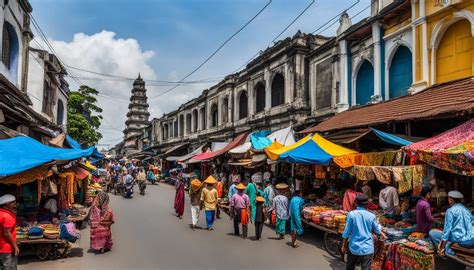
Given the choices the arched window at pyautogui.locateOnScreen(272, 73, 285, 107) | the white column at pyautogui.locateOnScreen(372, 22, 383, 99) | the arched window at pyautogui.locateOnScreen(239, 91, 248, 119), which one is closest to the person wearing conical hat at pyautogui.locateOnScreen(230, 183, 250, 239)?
the white column at pyautogui.locateOnScreen(372, 22, 383, 99)

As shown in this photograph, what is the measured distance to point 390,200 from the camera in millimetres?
8516

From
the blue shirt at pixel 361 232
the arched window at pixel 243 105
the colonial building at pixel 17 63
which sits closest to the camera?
the blue shirt at pixel 361 232

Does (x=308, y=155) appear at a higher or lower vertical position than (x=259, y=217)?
Result: higher

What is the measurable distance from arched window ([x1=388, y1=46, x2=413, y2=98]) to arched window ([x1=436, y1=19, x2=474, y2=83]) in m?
1.28

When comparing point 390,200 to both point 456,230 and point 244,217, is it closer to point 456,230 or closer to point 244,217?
point 456,230

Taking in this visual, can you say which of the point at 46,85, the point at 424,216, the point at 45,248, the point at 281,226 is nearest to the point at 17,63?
the point at 46,85

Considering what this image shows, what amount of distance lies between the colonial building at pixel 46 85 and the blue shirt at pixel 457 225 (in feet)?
59.6

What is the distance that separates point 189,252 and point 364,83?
10346 millimetres

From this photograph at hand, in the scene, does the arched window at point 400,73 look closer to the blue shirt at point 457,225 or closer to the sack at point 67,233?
the blue shirt at point 457,225

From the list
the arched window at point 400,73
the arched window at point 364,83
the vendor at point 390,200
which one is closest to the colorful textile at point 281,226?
the vendor at point 390,200

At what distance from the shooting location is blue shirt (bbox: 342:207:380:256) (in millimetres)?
5777

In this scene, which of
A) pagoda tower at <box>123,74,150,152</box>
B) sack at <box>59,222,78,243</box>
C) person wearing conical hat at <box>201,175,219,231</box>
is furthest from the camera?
pagoda tower at <box>123,74,150,152</box>

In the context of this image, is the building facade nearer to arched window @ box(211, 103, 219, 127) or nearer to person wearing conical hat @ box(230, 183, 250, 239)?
arched window @ box(211, 103, 219, 127)

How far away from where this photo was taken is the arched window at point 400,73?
40.4ft
